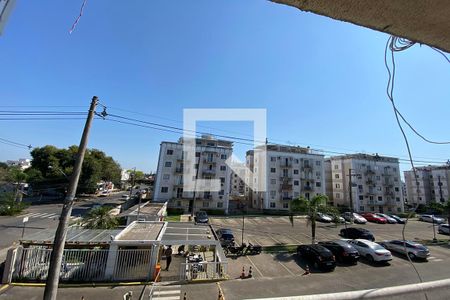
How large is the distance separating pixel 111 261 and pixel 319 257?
12.8 m

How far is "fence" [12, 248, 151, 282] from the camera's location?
39.5 ft

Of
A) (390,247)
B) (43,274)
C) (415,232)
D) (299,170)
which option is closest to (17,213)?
(43,274)

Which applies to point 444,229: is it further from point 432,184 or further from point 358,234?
point 432,184

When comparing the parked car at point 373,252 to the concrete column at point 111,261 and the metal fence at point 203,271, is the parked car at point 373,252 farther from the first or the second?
the concrete column at point 111,261

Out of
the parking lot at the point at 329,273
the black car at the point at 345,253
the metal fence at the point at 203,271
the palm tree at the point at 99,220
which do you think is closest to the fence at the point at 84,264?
the metal fence at the point at 203,271

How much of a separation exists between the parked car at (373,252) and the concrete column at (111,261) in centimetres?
1730

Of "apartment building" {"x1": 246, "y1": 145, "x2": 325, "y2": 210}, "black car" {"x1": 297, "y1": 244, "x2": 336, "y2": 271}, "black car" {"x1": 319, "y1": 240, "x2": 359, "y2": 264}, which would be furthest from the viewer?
"apartment building" {"x1": 246, "y1": 145, "x2": 325, "y2": 210}

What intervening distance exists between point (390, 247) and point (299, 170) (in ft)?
96.0

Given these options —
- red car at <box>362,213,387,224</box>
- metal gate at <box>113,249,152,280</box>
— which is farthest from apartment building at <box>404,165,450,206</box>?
metal gate at <box>113,249,152,280</box>

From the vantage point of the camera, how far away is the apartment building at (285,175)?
47031 mm

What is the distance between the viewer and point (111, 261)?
12633 mm

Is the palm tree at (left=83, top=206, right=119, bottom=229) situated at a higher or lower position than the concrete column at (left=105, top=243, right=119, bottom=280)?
higher

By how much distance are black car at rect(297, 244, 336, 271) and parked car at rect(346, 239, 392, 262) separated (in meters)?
3.78

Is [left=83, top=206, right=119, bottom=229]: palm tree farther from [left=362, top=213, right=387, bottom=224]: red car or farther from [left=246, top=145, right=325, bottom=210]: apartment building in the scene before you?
[left=362, top=213, right=387, bottom=224]: red car
